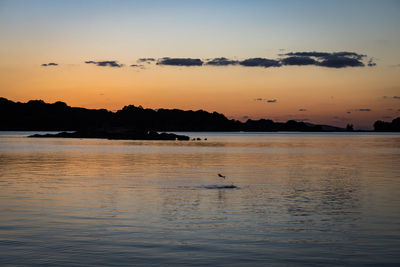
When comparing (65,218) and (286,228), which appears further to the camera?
(65,218)

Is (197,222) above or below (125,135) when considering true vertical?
below

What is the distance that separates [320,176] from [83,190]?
73.1ft

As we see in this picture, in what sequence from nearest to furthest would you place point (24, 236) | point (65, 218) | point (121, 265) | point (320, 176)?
point (121, 265) → point (24, 236) → point (65, 218) → point (320, 176)

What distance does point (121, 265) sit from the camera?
14539 mm

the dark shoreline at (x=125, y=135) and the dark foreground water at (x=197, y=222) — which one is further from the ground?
the dark shoreline at (x=125, y=135)

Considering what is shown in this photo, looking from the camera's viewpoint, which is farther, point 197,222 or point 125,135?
point 125,135

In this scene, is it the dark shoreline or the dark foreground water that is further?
the dark shoreline

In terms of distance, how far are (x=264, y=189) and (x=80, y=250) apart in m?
19.4

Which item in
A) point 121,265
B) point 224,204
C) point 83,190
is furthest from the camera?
point 83,190

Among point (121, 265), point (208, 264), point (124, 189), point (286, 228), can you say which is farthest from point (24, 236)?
point (124, 189)

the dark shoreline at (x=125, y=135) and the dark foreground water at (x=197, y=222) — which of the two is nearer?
the dark foreground water at (x=197, y=222)

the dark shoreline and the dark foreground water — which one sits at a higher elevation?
the dark shoreline

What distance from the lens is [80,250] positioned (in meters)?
16.2

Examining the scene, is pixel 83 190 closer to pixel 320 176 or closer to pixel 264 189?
pixel 264 189
